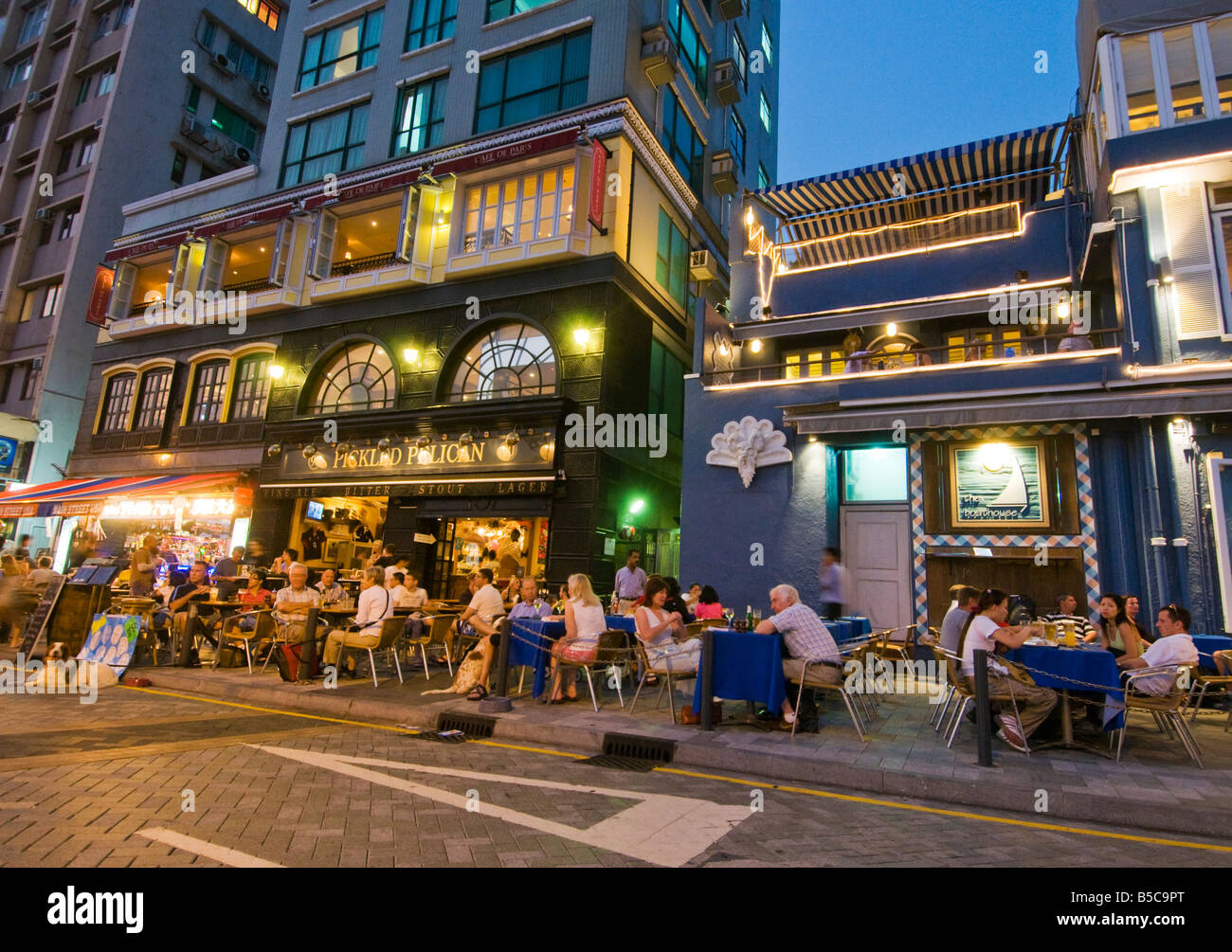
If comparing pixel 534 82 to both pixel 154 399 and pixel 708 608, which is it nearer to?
pixel 708 608

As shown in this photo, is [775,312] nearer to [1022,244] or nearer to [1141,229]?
[1022,244]

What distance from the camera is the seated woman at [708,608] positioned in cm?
1006

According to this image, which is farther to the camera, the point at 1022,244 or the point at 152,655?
the point at 1022,244

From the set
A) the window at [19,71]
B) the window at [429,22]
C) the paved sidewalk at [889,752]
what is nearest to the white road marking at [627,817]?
the paved sidewalk at [889,752]

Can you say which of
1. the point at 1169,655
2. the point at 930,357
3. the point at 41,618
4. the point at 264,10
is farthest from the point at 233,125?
the point at 1169,655

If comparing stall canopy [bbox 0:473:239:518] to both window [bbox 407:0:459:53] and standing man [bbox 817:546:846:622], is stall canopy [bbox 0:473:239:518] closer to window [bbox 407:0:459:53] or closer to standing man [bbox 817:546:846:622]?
window [bbox 407:0:459:53]

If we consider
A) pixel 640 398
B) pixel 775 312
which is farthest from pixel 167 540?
pixel 775 312

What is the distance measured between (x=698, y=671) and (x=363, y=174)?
18.1 m

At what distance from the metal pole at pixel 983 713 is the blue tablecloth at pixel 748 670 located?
5.75 ft

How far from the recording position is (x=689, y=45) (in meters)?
19.9

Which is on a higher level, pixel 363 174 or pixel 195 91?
pixel 195 91

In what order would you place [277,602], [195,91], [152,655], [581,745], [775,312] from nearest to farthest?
1. [581,745]
2. [277,602]
3. [152,655]
4. [775,312]
5. [195,91]

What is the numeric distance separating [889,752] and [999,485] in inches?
286
